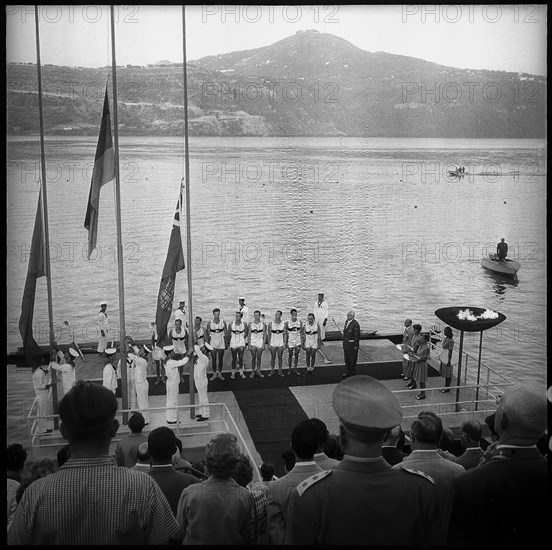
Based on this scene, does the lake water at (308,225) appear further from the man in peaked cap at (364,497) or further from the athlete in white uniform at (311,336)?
the man in peaked cap at (364,497)

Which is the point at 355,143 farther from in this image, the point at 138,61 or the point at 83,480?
the point at 83,480

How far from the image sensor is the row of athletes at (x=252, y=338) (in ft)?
30.1

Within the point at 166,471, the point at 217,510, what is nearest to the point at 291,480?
the point at 217,510

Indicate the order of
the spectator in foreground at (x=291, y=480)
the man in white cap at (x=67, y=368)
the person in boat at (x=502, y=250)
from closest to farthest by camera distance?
the spectator in foreground at (x=291, y=480) < the person in boat at (x=502, y=250) < the man in white cap at (x=67, y=368)

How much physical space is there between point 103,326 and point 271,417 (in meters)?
2.08

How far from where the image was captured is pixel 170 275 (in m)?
9.08

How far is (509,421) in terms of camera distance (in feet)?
10.1

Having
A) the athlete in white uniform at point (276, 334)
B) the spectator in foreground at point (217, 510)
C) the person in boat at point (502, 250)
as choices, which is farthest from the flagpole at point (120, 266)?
the spectator in foreground at point (217, 510)

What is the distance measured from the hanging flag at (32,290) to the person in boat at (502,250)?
15.4 feet

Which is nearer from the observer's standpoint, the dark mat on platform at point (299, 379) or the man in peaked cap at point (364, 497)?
the man in peaked cap at point (364, 497)

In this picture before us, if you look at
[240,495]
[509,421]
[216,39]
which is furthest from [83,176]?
[509,421]

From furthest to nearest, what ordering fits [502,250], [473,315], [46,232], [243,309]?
1. [243,309]
2. [473,315]
3. [502,250]
4. [46,232]

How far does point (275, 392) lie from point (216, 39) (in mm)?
3977

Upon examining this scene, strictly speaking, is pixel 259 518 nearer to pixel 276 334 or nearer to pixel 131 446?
pixel 131 446
